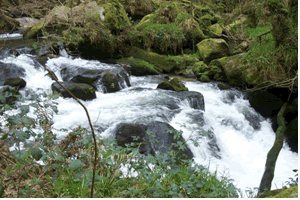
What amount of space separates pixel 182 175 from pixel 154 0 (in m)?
12.9

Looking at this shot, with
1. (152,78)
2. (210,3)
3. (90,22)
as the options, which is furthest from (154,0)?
(152,78)

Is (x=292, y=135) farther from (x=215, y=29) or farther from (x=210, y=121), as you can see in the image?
(x=215, y=29)

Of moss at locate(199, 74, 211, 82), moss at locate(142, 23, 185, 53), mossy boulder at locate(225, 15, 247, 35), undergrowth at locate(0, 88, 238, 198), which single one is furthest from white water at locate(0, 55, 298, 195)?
mossy boulder at locate(225, 15, 247, 35)

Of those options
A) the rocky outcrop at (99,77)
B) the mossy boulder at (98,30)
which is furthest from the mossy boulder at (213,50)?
the rocky outcrop at (99,77)

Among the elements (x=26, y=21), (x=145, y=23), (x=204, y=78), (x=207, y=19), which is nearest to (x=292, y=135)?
(x=204, y=78)

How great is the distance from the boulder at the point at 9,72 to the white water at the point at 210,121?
23 centimetres

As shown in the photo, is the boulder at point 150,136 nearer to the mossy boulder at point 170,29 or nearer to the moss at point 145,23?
the mossy boulder at point 170,29

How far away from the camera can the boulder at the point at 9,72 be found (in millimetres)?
7436

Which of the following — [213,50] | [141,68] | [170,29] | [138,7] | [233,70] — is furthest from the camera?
[138,7]

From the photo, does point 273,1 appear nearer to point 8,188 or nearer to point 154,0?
point 8,188

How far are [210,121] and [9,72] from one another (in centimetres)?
615

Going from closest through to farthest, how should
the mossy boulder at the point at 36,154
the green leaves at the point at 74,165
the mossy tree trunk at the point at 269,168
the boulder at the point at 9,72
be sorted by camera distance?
1. the green leaves at the point at 74,165
2. the mossy boulder at the point at 36,154
3. the mossy tree trunk at the point at 269,168
4. the boulder at the point at 9,72

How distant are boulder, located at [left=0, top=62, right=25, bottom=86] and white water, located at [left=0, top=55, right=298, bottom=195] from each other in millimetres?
233

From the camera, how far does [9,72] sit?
7.76 m
